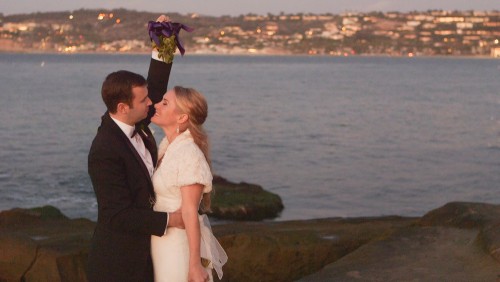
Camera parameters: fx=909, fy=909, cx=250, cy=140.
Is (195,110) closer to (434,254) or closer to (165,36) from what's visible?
(165,36)

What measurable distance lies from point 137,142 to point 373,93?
93.0 m

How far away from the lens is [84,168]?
3600 cm

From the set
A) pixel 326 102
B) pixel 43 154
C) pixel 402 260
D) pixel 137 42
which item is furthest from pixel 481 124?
pixel 137 42

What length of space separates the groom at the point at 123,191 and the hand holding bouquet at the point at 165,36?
669 millimetres

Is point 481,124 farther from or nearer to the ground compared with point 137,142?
nearer to the ground

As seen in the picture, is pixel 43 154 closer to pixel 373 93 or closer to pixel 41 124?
pixel 41 124

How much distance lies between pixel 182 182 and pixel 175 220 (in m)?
0.22

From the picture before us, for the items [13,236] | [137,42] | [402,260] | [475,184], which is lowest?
[137,42]

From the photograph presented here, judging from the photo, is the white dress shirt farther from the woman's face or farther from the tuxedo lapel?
the woman's face

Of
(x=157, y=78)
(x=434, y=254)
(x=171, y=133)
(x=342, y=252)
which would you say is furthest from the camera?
(x=342, y=252)

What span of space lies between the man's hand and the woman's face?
480 mm

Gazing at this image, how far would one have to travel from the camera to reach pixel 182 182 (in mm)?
4809

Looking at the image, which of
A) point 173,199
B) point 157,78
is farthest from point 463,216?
point 173,199

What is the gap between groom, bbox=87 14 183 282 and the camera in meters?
4.81
